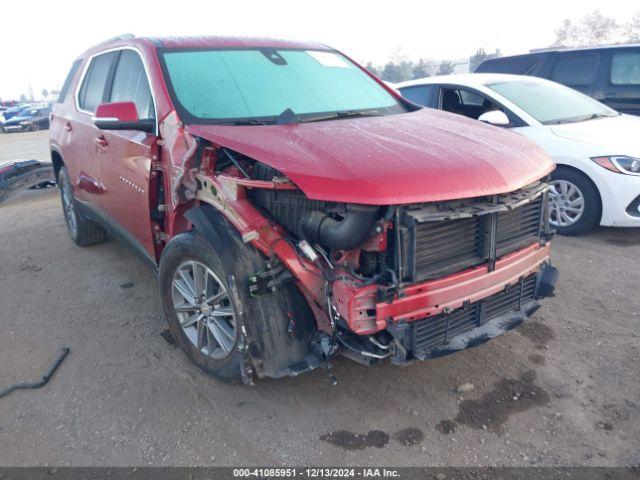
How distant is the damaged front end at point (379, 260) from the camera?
2328 mm

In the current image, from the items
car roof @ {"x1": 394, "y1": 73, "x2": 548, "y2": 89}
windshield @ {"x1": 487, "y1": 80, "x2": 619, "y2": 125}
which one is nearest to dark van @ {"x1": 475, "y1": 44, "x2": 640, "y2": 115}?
windshield @ {"x1": 487, "y1": 80, "x2": 619, "y2": 125}

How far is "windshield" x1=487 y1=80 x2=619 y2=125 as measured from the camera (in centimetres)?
559

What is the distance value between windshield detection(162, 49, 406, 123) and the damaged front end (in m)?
0.43

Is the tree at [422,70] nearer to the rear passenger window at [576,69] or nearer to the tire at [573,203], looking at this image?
the rear passenger window at [576,69]

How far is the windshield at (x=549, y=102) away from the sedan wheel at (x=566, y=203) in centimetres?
75

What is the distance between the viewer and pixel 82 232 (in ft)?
17.7

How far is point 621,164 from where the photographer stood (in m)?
4.82

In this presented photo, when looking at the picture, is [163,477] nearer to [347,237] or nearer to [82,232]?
[347,237]

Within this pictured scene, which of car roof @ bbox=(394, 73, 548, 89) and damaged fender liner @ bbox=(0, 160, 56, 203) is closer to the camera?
car roof @ bbox=(394, 73, 548, 89)

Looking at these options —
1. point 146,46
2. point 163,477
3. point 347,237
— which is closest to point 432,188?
point 347,237

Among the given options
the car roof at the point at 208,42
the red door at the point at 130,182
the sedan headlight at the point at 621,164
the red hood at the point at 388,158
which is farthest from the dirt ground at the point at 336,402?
the car roof at the point at 208,42

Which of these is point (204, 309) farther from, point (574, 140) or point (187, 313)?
point (574, 140)

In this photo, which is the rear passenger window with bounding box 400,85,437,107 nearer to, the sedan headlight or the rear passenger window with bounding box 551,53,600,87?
the sedan headlight

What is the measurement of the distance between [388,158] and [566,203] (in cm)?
355
